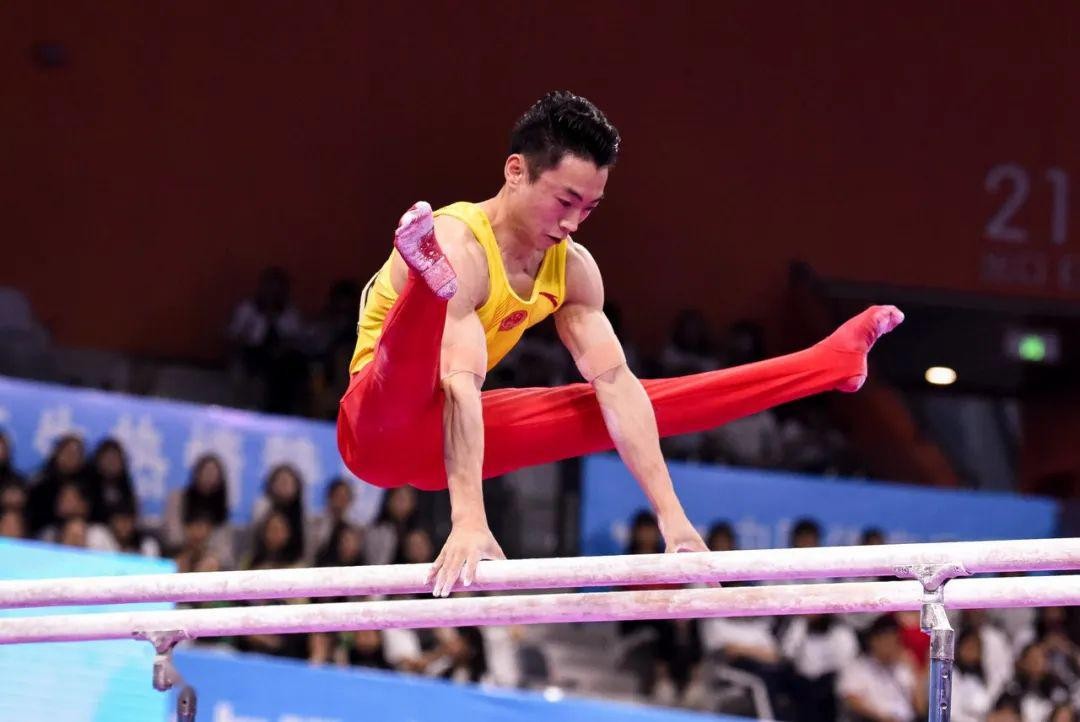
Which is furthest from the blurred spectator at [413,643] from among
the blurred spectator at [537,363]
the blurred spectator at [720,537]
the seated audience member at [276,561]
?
the blurred spectator at [537,363]

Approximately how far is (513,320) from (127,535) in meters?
3.55

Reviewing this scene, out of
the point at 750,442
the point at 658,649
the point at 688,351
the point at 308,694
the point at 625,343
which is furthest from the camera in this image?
the point at 688,351

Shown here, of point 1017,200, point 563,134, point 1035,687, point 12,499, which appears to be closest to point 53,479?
point 12,499

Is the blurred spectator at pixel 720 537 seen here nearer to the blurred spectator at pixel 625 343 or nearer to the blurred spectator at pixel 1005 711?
the blurred spectator at pixel 1005 711

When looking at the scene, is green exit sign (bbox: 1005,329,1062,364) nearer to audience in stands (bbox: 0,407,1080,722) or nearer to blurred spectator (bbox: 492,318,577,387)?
blurred spectator (bbox: 492,318,577,387)

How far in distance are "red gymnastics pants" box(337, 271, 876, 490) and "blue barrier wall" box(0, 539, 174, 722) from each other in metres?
1.75

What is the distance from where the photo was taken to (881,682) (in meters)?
7.33

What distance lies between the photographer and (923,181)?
437 inches

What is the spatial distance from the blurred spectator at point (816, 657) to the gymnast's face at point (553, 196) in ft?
13.5

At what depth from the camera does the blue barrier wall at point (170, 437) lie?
698 cm

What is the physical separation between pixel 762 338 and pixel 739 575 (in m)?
7.54

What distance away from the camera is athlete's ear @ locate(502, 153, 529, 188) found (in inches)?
145

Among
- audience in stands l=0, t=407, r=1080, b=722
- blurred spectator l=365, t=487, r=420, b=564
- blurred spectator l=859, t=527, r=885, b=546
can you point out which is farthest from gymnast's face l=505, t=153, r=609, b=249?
blurred spectator l=859, t=527, r=885, b=546

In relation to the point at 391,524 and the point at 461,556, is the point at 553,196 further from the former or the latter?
the point at 391,524
